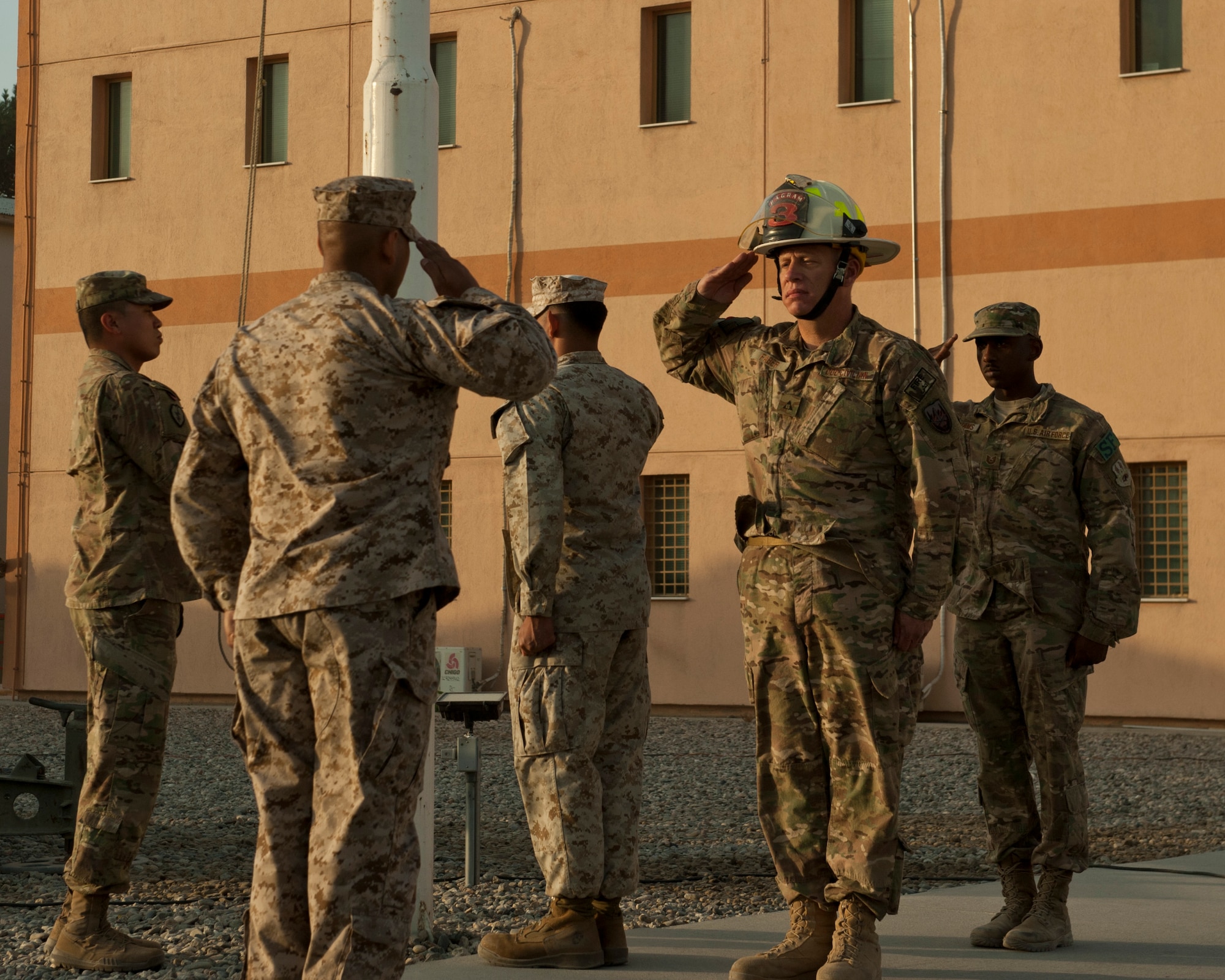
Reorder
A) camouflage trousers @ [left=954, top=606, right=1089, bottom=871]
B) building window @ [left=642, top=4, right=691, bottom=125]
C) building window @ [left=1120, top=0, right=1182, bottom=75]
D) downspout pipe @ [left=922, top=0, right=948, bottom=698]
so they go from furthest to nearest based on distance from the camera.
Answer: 1. building window @ [left=642, top=4, right=691, bottom=125]
2. downspout pipe @ [left=922, top=0, right=948, bottom=698]
3. building window @ [left=1120, top=0, right=1182, bottom=75]
4. camouflage trousers @ [left=954, top=606, right=1089, bottom=871]

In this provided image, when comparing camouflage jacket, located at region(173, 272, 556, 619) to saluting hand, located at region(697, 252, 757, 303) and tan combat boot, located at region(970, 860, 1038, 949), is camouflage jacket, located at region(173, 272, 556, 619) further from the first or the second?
tan combat boot, located at region(970, 860, 1038, 949)

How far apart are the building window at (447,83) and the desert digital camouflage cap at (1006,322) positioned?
46.9 ft

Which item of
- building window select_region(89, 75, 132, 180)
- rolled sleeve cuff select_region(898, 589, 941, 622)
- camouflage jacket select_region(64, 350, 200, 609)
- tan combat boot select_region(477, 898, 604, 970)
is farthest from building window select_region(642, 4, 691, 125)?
rolled sleeve cuff select_region(898, 589, 941, 622)

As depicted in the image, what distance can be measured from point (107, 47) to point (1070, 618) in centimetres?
1835

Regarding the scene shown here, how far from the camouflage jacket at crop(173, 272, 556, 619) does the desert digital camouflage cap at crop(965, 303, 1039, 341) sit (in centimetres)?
279

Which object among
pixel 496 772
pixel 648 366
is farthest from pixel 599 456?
pixel 648 366

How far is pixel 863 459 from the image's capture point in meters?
5.36

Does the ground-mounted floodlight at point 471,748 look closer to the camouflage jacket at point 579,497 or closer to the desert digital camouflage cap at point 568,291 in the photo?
the camouflage jacket at point 579,497

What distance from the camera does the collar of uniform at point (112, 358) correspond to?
6090 millimetres

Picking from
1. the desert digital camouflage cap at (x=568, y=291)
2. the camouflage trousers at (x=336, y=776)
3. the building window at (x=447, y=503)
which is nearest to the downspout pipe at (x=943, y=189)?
the building window at (x=447, y=503)

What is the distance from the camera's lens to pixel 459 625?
1964 centimetres

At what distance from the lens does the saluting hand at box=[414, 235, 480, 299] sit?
13.9 feet

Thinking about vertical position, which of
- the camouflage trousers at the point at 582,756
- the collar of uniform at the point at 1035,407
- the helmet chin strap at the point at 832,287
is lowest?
the camouflage trousers at the point at 582,756

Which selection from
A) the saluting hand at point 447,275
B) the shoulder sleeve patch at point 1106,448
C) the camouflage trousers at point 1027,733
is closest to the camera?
the saluting hand at point 447,275
